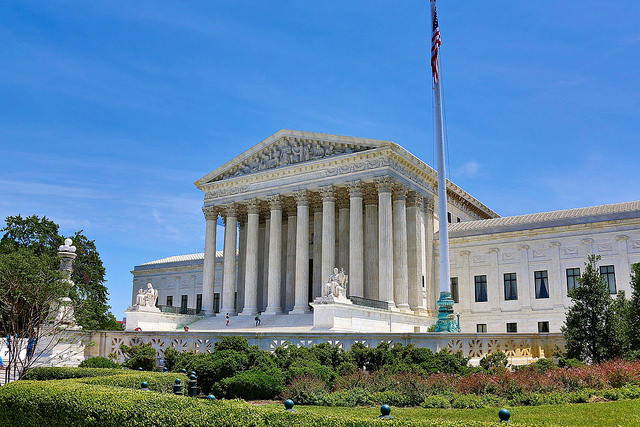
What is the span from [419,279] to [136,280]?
45.1 metres

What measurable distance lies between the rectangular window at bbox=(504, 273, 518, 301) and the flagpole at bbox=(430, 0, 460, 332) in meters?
18.8

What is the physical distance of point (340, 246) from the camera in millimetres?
52250

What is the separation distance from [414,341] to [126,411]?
1563 cm

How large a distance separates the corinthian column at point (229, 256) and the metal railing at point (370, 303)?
15519 millimetres

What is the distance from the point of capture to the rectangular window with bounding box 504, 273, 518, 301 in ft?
159

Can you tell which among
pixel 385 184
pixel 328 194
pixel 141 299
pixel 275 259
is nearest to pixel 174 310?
pixel 141 299

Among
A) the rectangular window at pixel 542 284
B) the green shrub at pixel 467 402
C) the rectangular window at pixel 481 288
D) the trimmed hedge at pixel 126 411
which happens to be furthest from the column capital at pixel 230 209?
the green shrub at pixel 467 402

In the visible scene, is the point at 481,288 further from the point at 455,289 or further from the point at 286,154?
the point at 286,154

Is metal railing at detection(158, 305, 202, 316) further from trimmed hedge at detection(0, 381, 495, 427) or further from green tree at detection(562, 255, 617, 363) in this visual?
trimmed hedge at detection(0, 381, 495, 427)

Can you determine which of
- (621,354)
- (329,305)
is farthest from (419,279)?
(621,354)

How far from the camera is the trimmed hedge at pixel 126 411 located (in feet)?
29.8

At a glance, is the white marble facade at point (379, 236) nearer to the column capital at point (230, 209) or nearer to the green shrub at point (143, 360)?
the column capital at point (230, 209)

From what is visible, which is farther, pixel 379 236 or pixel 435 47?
pixel 379 236

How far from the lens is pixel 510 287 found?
48750 mm
